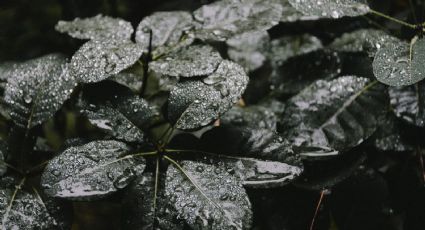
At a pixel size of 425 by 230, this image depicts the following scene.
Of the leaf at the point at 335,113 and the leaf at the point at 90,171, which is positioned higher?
the leaf at the point at 90,171

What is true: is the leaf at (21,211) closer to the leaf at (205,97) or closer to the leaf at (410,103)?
the leaf at (205,97)

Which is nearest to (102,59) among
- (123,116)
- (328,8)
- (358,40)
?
(123,116)

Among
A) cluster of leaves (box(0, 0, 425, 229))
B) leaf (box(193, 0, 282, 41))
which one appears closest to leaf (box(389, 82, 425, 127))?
cluster of leaves (box(0, 0, 425, 229))

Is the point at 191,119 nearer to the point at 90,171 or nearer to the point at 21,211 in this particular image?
the point at 90,171

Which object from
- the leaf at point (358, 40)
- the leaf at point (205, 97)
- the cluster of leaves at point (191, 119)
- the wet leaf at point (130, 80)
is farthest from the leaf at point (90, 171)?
the leaf at point (358, 40)

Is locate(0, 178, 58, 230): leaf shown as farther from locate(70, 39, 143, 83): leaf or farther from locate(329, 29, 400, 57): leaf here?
locate(329, 29, 400, 57): leaf

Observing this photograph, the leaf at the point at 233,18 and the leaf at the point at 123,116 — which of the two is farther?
the leaf at the point at 233,18
